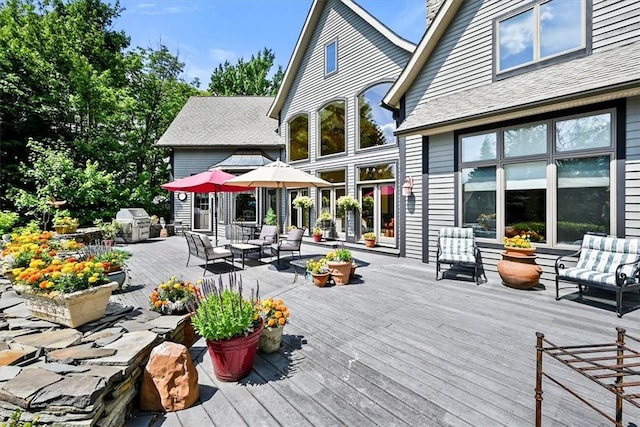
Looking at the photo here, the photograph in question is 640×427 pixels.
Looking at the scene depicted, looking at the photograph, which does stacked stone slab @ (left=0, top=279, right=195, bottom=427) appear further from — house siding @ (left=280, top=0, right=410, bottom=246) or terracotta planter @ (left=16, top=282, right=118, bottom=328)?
house siding @ (left=280, top=0, right=410, bottom=246)

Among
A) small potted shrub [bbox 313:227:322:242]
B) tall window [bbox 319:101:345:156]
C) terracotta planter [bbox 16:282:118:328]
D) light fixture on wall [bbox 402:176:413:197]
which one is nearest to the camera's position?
terracotta planter [bbox 16:282:118:328]

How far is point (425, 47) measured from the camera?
7.46 m

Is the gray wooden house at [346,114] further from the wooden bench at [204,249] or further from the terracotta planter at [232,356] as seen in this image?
the terracotta planter at [232,356]

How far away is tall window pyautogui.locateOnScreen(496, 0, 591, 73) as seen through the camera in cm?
553

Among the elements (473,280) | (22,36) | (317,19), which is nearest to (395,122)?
(473,280)

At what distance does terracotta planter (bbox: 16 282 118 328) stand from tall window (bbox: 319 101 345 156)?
918 cm

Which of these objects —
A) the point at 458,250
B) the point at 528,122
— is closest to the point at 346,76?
the point at 528,122

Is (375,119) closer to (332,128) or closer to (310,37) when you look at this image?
(332,128)

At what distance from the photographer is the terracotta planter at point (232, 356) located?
2.66m

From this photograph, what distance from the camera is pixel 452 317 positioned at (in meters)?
4.20

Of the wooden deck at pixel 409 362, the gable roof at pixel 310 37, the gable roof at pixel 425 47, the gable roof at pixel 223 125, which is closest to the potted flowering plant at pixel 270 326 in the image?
the wooden deck at pixel 409 362

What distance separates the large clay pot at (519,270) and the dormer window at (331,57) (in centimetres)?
891

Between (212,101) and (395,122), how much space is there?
12.0 metres

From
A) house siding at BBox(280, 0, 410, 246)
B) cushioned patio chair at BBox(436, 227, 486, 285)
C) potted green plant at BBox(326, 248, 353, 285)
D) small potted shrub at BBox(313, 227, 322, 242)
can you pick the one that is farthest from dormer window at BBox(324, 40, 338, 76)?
potted green plant at BBox(326, 248, 353, 285)
